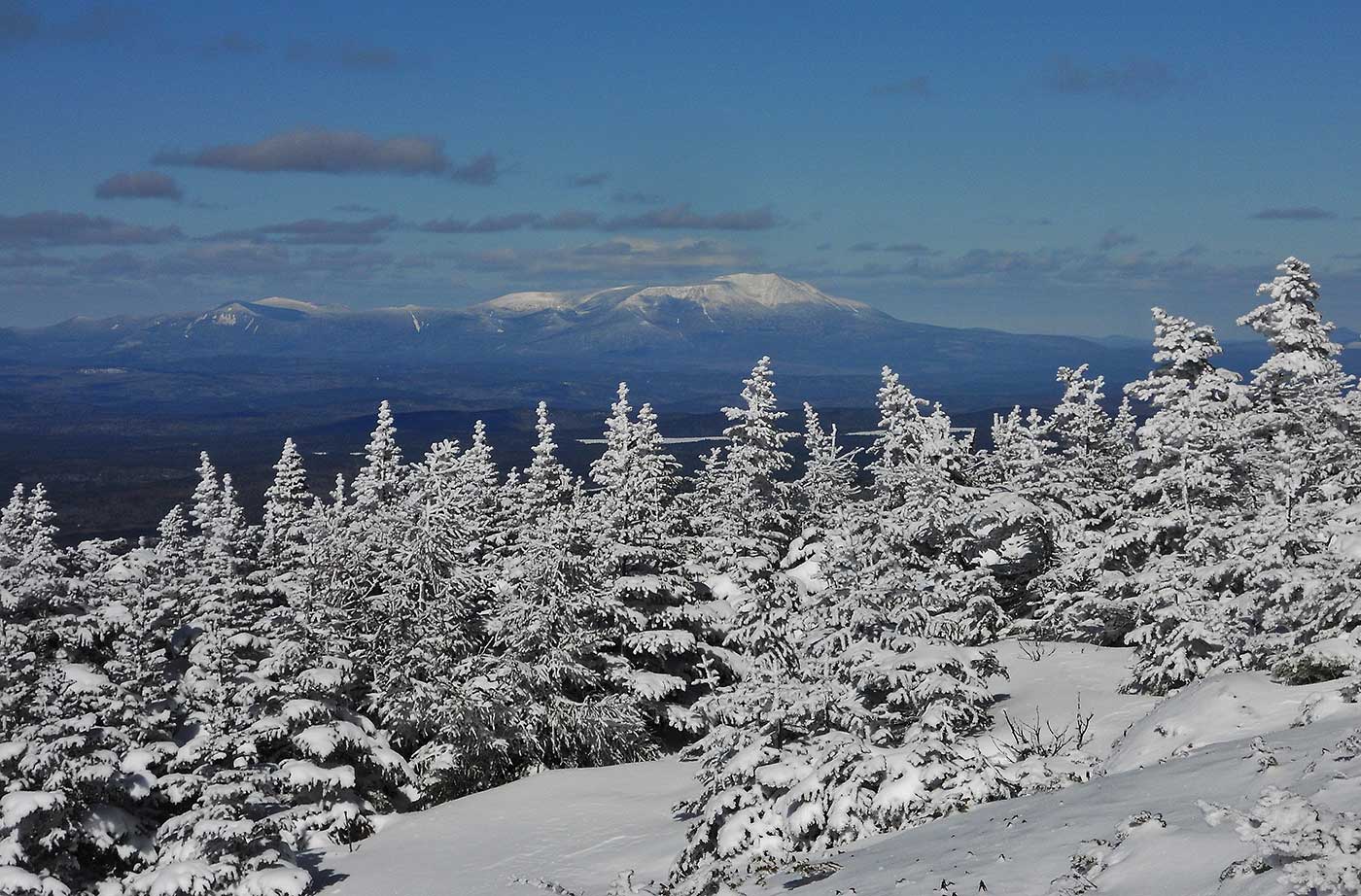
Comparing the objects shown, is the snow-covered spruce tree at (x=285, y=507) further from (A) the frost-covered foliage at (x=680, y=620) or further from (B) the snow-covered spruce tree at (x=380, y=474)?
(B) the snow-covered spruce tree at (x=380, y=474)

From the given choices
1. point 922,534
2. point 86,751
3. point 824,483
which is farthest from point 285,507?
point 922,534

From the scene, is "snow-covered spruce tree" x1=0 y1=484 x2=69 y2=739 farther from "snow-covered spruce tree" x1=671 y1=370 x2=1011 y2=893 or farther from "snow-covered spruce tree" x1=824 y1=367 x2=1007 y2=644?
"snow-covered spruce tree" x1=824 y1=367 x2=1007 y2=644

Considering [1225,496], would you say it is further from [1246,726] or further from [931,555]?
[1246,726]

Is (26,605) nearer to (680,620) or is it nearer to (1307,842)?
(680,620)

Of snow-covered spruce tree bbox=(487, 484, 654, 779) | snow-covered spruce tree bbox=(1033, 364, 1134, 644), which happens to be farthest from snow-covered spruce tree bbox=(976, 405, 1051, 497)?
snow-covered spruce tree bbox=(487, 484, 654, 779)

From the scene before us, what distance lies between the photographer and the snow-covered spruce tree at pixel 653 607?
97.5 ft

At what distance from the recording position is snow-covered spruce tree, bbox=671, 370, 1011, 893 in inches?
570

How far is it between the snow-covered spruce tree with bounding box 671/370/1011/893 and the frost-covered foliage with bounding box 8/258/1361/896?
68 millimetres

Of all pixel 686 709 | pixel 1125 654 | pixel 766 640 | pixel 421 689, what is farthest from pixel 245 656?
pixel 1125 654

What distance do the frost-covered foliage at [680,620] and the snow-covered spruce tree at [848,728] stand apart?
0.07 metres

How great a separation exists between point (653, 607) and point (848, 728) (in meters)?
14.6

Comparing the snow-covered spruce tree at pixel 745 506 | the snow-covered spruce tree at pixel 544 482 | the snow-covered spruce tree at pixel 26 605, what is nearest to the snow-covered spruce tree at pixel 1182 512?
the snow-covered spruce tree at pixel 745 506

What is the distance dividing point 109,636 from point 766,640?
17728 mm

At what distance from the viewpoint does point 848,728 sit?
55.6 ft
